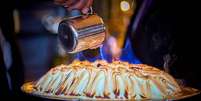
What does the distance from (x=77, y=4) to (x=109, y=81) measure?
0.34 metres

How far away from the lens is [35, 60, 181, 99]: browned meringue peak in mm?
1783

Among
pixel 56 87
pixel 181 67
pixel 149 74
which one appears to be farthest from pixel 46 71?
pixel 181 67

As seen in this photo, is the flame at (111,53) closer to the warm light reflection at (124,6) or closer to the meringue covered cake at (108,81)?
the meringue covered cake at (108,81)

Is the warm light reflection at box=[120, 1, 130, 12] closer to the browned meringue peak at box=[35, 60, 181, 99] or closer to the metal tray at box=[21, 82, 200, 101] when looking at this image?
the browned meringue peak at box=[35, 60, 181, 99]

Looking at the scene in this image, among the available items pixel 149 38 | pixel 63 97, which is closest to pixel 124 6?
pixel 149 38

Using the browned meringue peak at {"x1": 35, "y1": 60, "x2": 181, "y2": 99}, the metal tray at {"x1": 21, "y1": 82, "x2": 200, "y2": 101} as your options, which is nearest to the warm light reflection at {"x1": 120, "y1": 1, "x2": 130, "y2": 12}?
the browned meringue peak at {"x1": 35, "y1": 60, "x2": 181, "y2": 99}

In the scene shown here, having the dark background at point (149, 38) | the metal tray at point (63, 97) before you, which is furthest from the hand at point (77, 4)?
the metal tray at point (63, 97)

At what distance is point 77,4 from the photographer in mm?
1806

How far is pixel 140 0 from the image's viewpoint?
1.79 metres

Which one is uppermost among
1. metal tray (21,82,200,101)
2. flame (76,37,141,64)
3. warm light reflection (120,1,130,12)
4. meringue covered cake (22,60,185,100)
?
warm light reflection (120,1,130,12)

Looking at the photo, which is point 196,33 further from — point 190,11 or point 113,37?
point 113,37

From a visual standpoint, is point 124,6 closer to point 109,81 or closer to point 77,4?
point 77,4

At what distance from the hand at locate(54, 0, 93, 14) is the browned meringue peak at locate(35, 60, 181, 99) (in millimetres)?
216

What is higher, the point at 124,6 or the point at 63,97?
the point at 124,6
